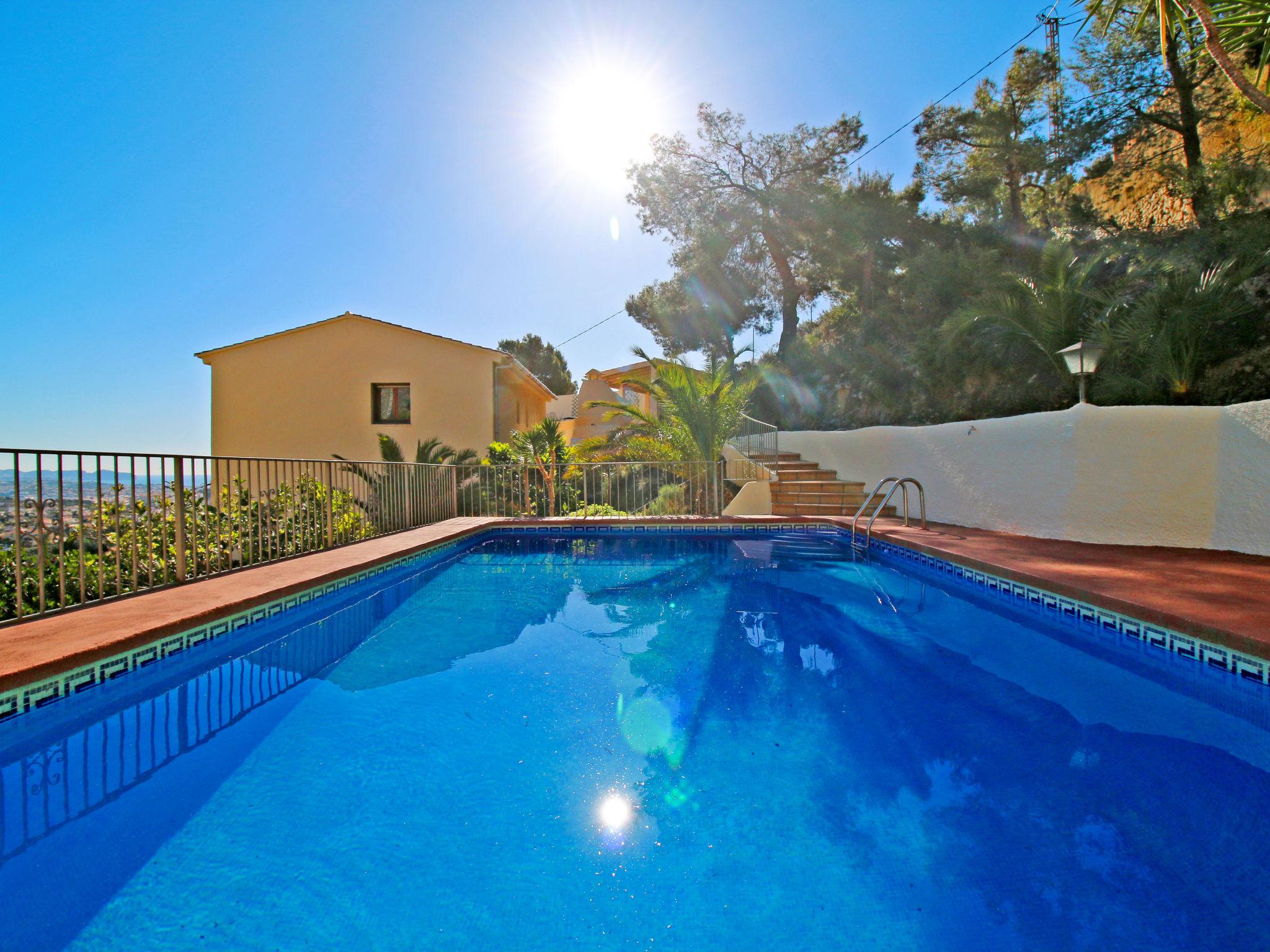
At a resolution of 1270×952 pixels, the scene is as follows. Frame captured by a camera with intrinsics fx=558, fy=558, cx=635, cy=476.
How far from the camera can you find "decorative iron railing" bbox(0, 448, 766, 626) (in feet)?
10.7

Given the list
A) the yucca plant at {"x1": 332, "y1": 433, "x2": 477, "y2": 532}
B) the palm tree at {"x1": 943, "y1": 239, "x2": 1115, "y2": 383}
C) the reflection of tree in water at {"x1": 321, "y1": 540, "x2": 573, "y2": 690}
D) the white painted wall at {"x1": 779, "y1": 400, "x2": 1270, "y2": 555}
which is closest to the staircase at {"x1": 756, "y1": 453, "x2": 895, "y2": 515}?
the white painted wall at {"x1": 779, "y1": 400, "x2": 1270, "y2": 555}

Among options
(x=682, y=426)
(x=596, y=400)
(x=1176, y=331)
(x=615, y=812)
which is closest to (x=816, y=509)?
(x=682, y=426)

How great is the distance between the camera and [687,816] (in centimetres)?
200

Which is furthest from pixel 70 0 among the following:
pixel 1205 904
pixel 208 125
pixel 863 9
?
pixel 1205 904

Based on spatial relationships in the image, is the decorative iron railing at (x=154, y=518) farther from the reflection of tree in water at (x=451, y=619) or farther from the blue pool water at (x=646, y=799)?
the reflection of tree in water at (x=451, y=619)

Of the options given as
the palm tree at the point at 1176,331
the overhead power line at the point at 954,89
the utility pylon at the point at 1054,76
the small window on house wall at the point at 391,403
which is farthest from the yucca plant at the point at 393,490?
the overhead power line at the point at 954,89

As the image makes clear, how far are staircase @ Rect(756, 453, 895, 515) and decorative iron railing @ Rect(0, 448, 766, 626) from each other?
236 inches

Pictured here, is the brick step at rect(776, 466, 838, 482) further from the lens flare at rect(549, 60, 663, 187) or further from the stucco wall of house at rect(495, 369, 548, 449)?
the lens flare at rect(549, 60, 663, 187)

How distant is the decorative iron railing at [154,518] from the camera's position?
3271 mm

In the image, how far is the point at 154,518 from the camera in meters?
4.74

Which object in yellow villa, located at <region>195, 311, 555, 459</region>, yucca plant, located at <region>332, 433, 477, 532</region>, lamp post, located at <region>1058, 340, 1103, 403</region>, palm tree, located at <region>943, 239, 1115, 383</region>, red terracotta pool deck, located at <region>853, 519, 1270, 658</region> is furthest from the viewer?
yellow villa, located at <region>195, 311, 555, 459</region>

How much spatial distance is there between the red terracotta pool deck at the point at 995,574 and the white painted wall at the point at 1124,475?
10.3 inches

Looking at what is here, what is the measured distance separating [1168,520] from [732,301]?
13.7 meters

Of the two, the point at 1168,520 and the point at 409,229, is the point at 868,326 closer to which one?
the point at 1168,520
